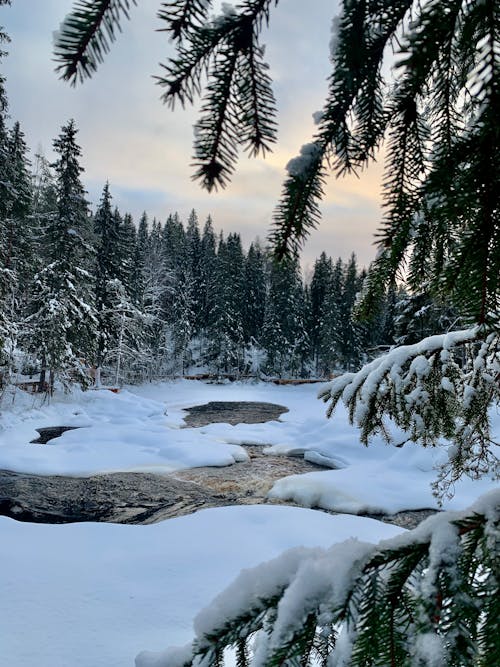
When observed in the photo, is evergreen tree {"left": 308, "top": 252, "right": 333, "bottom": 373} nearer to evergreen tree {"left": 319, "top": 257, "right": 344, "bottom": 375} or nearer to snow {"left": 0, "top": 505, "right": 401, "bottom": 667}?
evergreen tree {"left": 319, "top": 257, "right": 344, "bottom": 375}

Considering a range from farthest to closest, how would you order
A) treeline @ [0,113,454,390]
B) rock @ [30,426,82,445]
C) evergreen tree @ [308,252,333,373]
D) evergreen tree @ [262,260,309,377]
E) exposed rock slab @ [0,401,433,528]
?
evergreen tree @ [308,252,333,373]
evergreen tree @ [262,260,309,377]
treeline @ [0,113,454,390]
rock @ [30,426,82,445]
exposed rock slab @ [0,401,433,528]

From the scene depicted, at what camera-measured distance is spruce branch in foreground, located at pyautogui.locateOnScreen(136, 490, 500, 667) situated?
826mm

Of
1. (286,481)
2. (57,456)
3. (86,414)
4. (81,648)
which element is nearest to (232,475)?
(286,481)

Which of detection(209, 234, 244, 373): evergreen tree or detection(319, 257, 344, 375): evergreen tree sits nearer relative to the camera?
detection(319, 257, 344, 375): evergreen tree

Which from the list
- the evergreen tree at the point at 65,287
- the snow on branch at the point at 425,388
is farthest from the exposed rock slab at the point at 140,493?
the evergreen tree at the point at 65,287

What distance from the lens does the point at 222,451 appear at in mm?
12992

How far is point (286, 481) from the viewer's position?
9.91m

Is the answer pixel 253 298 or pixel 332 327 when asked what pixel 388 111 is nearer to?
pixel 332 327

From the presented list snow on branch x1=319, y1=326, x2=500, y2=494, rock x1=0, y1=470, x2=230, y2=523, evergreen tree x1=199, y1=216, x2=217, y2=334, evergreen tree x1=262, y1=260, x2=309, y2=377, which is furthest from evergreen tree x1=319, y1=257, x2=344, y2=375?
snow on branch x1=319, y1=326, x2=500, y2=494

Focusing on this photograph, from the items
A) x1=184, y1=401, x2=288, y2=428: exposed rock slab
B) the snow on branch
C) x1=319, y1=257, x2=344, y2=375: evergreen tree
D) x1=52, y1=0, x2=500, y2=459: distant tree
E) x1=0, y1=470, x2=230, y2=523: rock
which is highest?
x1=319, y1=257, x2=344, y2=375: evergreen tree

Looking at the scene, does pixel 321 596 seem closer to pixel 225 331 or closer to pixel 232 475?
pixel 232 475

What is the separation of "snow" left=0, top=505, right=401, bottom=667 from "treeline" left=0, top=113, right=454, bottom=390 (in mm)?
6928

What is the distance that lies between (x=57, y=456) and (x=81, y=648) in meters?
8.84

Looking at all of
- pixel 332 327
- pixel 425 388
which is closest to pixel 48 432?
pixel 425 388
